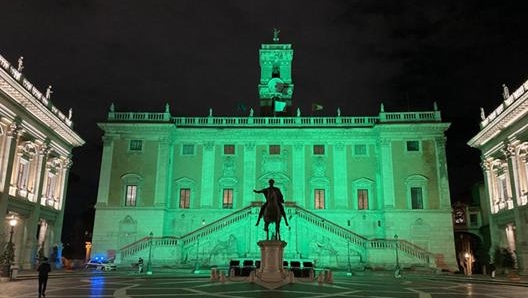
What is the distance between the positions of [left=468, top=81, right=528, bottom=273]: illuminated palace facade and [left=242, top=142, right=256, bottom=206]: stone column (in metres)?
21.6

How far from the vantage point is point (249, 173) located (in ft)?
148

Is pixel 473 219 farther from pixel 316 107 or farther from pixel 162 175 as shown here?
pixel 162 175

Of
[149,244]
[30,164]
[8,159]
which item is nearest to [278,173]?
[149,244]

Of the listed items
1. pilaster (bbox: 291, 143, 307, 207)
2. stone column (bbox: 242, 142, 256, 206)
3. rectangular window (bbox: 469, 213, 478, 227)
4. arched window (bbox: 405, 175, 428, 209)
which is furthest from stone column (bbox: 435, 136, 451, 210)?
stone column (bbox: 242, 142, 256, 206)

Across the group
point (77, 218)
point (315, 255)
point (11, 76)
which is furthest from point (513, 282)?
point (77, 218)

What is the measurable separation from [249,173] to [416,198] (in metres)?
17.1

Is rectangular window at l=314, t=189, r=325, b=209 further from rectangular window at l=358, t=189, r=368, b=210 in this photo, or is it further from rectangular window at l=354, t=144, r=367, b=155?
rectangular window at l=354, t=144, r=367, b=155

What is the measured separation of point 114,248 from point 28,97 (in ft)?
58.3

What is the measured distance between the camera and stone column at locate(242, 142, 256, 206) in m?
44.3

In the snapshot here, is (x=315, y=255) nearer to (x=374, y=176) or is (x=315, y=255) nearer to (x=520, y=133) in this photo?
(x=374, y=176)

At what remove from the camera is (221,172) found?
149 ft

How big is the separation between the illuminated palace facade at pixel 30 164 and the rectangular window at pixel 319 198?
82.0ft

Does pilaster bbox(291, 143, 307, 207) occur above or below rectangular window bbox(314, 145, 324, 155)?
below

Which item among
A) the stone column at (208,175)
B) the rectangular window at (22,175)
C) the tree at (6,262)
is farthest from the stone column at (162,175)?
the tree at (6,262)
